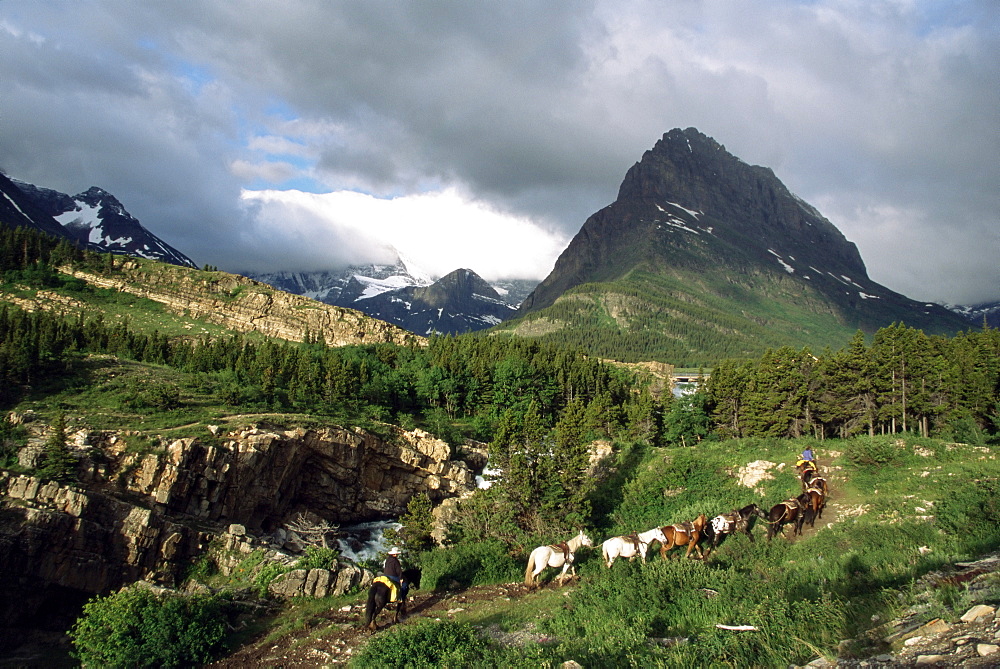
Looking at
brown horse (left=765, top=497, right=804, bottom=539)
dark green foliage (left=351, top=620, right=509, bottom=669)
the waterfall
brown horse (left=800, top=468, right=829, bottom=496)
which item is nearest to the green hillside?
dark green foliage (left=351, top=620, right=509, bottom=669)

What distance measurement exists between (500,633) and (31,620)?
21806 mm

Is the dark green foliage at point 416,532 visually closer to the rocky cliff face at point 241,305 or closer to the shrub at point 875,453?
the shrub at point 875,453

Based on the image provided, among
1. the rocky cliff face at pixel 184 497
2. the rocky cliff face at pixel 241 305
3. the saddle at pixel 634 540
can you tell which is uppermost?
the rocky cliff face at pixel 241 305

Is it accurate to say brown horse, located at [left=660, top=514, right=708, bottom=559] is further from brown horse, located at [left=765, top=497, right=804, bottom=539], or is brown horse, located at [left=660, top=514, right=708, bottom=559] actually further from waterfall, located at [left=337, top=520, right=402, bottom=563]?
waterfall, located at [left=337, top=520, right=402, bottom=563]

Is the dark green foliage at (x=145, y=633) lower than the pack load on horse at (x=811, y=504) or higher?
lower

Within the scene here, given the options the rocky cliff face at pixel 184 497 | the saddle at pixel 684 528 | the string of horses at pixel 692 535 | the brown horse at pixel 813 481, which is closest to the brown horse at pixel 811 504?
the string of horses at pixel 692 535

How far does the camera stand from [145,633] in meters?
11.3

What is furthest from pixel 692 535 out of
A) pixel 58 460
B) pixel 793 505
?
pixel 58 460

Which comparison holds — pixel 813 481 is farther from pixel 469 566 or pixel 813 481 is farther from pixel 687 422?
pixel 687 422

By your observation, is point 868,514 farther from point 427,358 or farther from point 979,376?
point 427,358

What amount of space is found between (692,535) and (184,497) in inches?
1119

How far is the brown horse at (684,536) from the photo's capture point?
1628cm

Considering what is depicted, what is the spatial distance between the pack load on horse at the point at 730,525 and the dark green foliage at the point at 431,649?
9.90 m

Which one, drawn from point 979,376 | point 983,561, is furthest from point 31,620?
point 979,376
